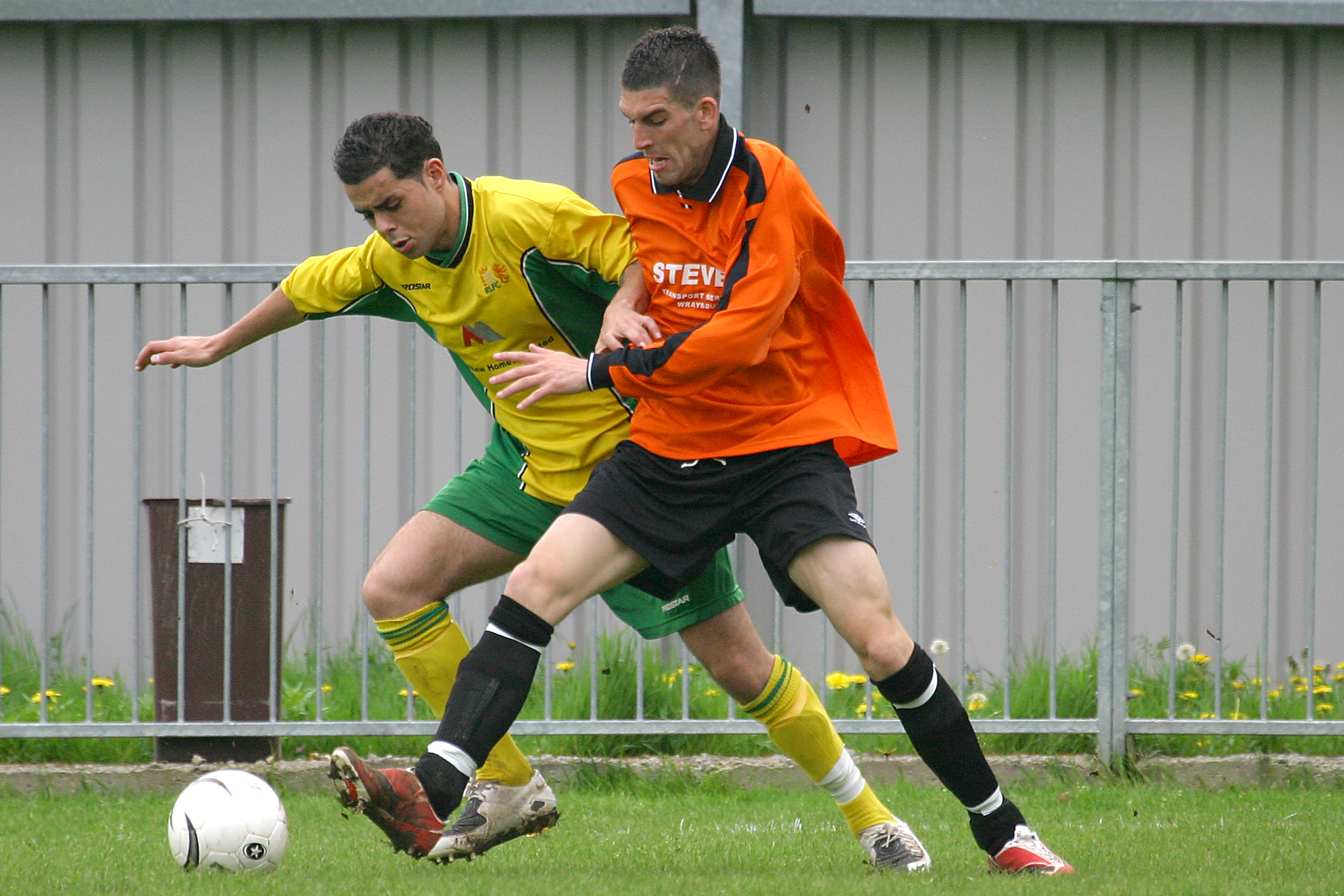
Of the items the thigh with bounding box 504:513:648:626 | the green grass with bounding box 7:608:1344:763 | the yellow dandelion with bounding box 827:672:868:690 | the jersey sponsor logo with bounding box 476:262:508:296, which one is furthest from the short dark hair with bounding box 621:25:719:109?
the yellow dandelion with bounding box 827:672:868:690

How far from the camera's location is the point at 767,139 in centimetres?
693

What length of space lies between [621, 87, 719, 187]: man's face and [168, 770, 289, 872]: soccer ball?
1.84 meters

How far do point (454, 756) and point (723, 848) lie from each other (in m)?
1.14

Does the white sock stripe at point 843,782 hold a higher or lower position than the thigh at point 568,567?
lower

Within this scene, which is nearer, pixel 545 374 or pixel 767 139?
pixel 545 374

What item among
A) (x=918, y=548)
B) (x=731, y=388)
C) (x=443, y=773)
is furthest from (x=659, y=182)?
(x=918, y=548)

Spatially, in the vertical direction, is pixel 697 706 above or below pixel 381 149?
below

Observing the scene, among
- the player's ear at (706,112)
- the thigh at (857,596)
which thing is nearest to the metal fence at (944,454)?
the thigh at (857,596)

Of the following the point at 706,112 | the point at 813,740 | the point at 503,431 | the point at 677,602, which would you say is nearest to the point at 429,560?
the point at 503,431

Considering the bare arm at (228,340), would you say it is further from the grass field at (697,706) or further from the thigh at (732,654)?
the grass field at (697,706)

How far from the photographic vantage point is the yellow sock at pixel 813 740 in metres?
3.80

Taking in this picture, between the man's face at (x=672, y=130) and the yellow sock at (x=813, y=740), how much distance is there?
1.34 meters

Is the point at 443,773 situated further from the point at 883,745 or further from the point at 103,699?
the point at 103,699

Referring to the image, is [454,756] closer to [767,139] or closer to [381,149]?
[381,149]
